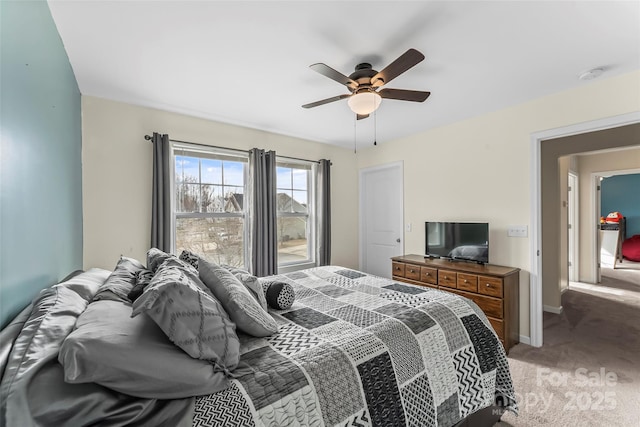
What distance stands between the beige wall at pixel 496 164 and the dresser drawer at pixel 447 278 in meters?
0.57

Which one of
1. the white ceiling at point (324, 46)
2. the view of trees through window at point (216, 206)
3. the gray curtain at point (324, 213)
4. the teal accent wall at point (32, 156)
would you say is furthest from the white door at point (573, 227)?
the teal accent wall at point (32, 156)

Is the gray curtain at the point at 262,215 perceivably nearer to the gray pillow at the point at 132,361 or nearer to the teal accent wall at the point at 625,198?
the gray pillow at the point at 132,361

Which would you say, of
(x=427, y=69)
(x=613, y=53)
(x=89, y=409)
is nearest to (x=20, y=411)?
(x=89, y=409)

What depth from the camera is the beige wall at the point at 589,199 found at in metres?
4.95

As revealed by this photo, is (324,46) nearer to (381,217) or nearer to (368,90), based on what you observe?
(368,90)

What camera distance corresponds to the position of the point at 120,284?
4.73ft

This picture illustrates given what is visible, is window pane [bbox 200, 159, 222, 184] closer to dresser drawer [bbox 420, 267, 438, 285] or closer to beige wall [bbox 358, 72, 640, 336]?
beige wall [bbox 358, 72, 640, 336]

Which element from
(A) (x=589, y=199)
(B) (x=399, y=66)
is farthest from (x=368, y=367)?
(A) (x=589, y=199)

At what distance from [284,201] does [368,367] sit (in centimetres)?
313

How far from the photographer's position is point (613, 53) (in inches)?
81.7

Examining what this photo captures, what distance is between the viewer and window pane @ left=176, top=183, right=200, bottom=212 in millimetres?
3248

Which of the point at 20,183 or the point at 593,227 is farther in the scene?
the point at 593,227

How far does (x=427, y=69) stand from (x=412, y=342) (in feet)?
6.81

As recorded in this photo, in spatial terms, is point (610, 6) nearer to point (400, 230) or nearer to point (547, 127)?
point (547, 127)
